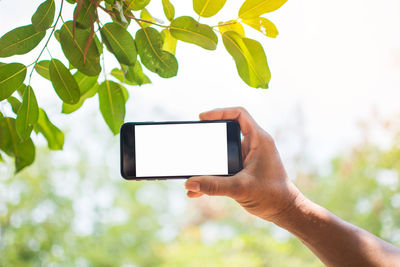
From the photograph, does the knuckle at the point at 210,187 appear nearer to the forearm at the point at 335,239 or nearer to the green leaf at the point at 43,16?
the forearm at the point at 335,239

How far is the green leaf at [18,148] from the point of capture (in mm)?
504

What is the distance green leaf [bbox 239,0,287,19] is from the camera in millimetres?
377

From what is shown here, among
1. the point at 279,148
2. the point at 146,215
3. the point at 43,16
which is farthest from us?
the point at 146,215

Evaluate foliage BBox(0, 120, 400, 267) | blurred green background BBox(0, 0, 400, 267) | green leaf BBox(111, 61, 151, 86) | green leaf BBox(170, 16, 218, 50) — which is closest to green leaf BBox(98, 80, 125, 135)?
green leaf BBox(111, 61, 151, 86)

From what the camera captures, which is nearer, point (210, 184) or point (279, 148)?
point (210, 184)

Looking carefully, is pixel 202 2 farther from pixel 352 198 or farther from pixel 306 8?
pixel 352 198

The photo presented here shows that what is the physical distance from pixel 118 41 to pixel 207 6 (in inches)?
4.1

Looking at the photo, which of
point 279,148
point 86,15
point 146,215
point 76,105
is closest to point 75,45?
point 86,15

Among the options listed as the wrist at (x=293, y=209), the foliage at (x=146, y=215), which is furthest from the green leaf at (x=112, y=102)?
the foliage at (x=146, y=215)

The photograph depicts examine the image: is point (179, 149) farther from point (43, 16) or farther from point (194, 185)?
point (43, 16)

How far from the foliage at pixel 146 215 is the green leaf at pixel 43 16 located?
13.2 feet

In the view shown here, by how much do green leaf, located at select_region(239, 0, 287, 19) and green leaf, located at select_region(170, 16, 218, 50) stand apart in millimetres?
40

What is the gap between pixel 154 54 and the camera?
1.35ft

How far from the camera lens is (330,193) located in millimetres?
4812
